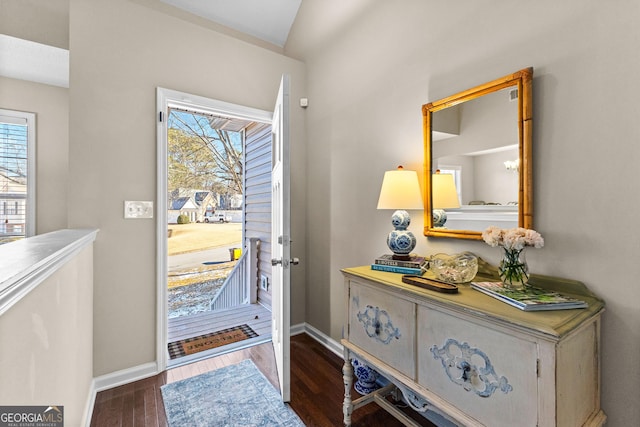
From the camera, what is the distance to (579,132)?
3.76ft

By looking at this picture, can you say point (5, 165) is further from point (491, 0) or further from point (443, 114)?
point (491, 0)

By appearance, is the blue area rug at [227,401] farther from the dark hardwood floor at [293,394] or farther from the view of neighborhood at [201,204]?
the view of neighborhood at [201,204]

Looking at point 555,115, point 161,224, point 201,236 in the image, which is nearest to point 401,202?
point 555,115

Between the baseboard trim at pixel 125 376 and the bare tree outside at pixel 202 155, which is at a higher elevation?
the bare tree outside at pixel 202 155

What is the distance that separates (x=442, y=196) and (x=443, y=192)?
0.9 inches

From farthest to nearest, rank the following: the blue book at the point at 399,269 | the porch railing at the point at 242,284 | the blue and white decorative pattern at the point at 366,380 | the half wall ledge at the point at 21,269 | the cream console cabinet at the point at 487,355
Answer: the porch railing at the point at 242,284, the blue and white decorative pattern at the point at 366,380, the blue book at the point at 399,269, the cream console cabinet at the point at 487,355, the half wall ledge at the point at 21,269

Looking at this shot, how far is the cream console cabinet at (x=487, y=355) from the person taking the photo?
0.87 m

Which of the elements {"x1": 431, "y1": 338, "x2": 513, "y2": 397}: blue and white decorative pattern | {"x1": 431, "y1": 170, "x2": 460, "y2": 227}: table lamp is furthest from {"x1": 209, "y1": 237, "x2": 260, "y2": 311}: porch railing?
{"x1": 431, "y1": 338, "x2": 513, "y2": 397}: blue and white decorative pattern

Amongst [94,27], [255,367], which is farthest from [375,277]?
[94,27]

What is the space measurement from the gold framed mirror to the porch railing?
2780mm

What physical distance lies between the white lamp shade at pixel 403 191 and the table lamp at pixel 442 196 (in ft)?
0.26

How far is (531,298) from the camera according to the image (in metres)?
1.03
